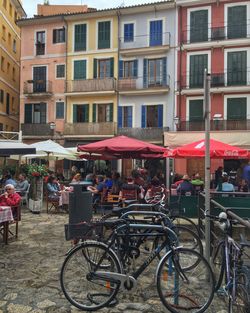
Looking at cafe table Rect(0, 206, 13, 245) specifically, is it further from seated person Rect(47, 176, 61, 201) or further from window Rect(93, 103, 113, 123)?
window Rect(93, 103, 113, 123)

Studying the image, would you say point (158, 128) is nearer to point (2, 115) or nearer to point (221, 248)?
point (2, 115)

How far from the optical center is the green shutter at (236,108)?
85.6ft

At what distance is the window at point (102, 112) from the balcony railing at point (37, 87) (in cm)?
429

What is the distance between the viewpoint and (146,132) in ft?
91.1

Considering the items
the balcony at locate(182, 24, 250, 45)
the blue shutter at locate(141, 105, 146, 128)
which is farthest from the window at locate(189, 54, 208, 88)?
the blue shutter at locate(141, 105, 146, 128)

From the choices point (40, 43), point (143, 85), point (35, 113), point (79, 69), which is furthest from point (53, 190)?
point (40, 43)

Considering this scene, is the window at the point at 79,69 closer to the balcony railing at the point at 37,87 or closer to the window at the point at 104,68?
the window at the point at 104,68

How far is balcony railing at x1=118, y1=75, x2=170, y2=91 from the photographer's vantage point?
2794 centimetres

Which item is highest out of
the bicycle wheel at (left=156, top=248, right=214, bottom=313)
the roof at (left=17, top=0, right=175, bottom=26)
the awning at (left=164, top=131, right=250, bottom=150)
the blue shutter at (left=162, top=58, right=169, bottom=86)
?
the roof at (left=17, top=0, right=175, bottom=26)

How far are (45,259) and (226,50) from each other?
23824mm

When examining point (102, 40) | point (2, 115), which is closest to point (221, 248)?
point (102, 40)

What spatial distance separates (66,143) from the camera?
96.7 ft

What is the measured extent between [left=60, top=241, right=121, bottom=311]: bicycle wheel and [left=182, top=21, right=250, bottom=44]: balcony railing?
25.1m

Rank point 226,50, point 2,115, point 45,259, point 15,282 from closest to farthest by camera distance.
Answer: point 15,282 → point 45,259 → point 226,50 → point 2,115
